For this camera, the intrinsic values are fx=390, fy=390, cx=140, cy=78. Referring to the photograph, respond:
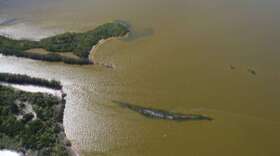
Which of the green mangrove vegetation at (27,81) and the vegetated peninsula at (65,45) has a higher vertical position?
the vegetated peninsula at (65,45)

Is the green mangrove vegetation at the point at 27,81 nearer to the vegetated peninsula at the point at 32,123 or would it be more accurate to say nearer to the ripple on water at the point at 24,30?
the vegetated peninsula at the point at 32,123

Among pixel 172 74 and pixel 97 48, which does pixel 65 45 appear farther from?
pixel 172 74

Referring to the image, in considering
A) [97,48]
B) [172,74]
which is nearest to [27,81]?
[97,48]

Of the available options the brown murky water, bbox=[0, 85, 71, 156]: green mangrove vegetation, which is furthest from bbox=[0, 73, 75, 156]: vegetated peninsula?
the brown murky water

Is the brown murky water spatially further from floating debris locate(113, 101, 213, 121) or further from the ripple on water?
floating debris locate(113, 101, 213, 121)

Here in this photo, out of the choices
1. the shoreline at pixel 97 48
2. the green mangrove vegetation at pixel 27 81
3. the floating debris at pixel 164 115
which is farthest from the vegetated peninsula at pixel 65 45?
the floating debris at pixel 164 115

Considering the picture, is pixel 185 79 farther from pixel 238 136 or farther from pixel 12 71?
pixel 12 71
